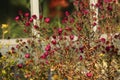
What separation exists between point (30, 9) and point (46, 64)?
1447 millimetres

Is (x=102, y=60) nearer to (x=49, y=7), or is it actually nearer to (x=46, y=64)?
(x=46, y=64)

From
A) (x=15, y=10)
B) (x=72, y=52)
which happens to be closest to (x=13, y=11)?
(x=15, y=10)

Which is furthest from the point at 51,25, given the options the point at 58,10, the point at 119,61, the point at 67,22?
the point at 119,61

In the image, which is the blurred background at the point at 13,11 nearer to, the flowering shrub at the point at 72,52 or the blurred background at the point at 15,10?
the blurred background at the point at 15,10

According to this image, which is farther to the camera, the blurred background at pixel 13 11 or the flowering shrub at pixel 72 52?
the blurred background at pixel 13 11

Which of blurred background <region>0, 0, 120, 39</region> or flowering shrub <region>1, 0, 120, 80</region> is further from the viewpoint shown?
blurred background <region>0, 0, 120, 39</region>

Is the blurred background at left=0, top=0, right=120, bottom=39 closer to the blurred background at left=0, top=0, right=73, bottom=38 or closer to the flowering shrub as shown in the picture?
the blurred background at left=0, top=0, right=73, bottom=38

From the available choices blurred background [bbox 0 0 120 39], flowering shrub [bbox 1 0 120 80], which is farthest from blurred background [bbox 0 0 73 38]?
flowering shrub [bbox 1 0 120 80]

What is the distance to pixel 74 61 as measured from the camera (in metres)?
5.24

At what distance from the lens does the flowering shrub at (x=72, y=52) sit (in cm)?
500

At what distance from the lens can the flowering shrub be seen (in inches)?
197

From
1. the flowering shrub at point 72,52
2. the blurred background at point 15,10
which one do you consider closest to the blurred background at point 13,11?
the blurred background at point 15,10

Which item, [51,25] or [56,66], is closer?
[56,66]

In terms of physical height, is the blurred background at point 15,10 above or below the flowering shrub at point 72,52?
above
